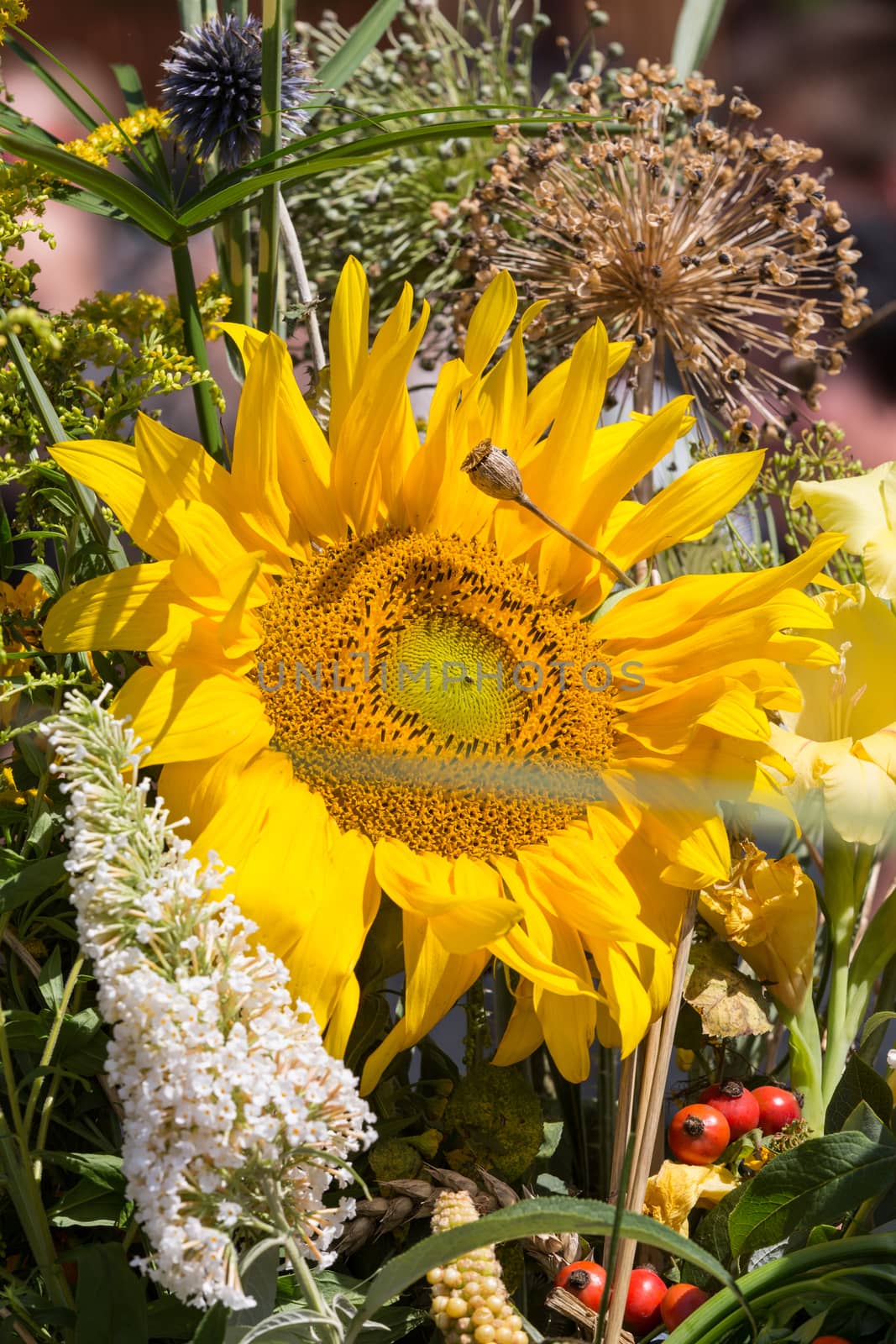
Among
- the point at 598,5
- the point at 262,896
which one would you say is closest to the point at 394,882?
the point at 262,896

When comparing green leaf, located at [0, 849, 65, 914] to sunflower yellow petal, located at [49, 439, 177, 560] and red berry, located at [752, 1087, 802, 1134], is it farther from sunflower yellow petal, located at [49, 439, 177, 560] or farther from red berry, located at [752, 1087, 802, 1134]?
red berry, located at [752, 1087, 802, 1134]

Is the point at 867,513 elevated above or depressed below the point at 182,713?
above

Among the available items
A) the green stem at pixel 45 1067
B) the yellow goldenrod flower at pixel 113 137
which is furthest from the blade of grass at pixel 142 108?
the green stem at pixel 45 1067

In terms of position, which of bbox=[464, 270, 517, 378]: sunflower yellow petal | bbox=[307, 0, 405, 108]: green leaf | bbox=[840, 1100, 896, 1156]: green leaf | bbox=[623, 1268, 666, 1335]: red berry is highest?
bbox=[307, 0, 405, 108]: green leaf

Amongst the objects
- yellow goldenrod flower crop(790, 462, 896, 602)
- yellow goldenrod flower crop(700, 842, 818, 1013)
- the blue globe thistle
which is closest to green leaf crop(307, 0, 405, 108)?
the blue globe thistle

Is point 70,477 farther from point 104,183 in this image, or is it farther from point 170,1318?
point 170,1318

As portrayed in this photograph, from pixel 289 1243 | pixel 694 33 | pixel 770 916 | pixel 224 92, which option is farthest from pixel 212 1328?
pixel 694 33
